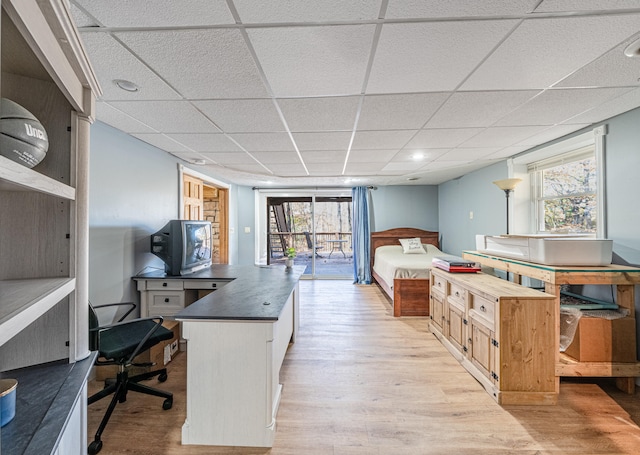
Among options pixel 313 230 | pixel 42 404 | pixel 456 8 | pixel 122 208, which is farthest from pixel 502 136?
pixel 313 230

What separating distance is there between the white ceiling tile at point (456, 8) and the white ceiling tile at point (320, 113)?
29.1 inches

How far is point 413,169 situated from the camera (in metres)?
4.28

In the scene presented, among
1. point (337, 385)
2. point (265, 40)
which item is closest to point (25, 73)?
point (265, 40)

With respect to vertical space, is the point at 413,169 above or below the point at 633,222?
above

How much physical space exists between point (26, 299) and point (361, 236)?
5.52 m

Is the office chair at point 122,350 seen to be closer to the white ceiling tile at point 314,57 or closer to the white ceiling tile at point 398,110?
the white ceiling tile at point 314,57

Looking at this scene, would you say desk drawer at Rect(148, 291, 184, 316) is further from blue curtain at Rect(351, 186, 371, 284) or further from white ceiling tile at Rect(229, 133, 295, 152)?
blue curtain at Rect(351, 186, 371, 284)

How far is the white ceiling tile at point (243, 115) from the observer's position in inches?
76.8

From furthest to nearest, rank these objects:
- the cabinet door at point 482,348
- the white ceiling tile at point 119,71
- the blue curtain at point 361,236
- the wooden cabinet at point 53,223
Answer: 1. the blue curtain at point 361,236
2. the cabinet door at point 482,348
3. the white ceiling tile at point 119,71
4. the wooden cabinet at point 53,223

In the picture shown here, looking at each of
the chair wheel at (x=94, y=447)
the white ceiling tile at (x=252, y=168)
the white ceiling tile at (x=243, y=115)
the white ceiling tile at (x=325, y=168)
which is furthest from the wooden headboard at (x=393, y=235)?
the chair wheel at (x=94, y=447)

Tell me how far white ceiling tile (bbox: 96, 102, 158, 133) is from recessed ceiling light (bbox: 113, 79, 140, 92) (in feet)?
1.22

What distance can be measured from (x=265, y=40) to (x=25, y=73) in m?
0.93

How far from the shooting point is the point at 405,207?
6129mm

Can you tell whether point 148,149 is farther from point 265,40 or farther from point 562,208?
point 562,208
